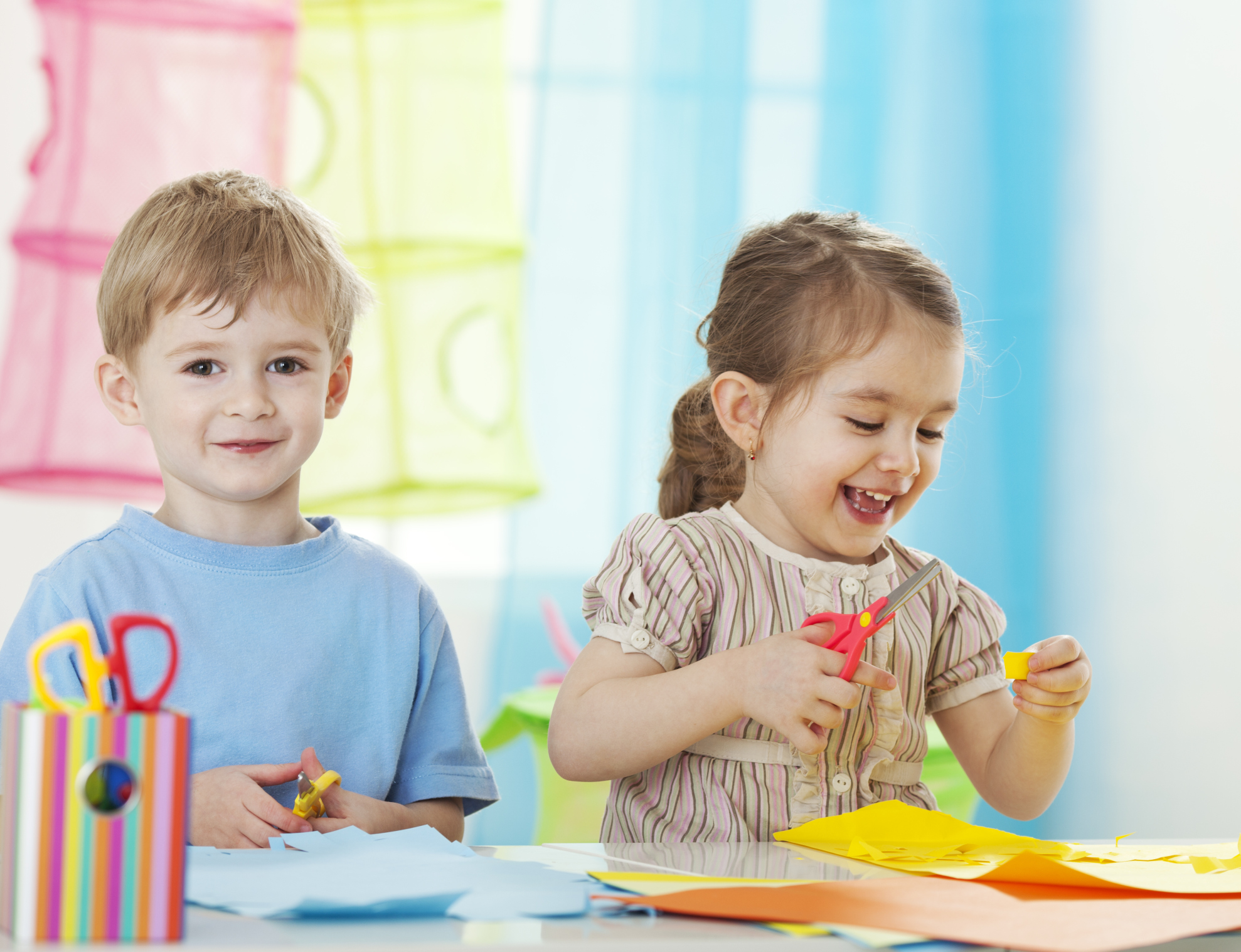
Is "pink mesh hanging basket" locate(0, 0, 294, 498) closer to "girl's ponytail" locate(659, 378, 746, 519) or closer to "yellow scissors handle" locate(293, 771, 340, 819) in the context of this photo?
"girl's ponytail" locate(659, 378, 746, 519)

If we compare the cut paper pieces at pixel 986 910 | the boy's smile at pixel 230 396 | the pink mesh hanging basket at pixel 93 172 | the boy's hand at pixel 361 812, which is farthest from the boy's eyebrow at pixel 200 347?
the pink mesh hanging basket at pixel 93 172

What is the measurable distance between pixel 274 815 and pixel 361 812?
9 cm

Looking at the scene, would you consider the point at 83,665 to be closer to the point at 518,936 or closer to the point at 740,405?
the point at 518,936

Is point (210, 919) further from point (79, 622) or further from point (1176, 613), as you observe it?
point (1176, 613)

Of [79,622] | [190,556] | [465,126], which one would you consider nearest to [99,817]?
[79,622]

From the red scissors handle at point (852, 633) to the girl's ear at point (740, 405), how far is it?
0.27 m

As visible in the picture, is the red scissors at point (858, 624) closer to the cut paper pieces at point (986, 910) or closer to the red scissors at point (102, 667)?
the cut paper pieces at point (986, 910)

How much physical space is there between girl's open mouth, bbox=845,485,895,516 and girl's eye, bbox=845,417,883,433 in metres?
0.04

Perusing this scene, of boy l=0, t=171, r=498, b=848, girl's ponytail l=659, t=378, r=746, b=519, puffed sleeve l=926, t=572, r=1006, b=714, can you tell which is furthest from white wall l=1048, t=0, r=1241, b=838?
boy l=0, t=171, r=498, b=848

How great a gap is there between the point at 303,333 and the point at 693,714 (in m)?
0.38

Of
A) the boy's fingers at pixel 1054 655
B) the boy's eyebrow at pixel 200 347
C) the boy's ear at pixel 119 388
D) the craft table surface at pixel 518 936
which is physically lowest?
the craft table surface at pixel 518 936

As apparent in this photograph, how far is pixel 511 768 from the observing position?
1927mm

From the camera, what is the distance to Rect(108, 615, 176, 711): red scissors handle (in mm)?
421

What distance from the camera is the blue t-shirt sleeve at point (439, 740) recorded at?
0.87m
